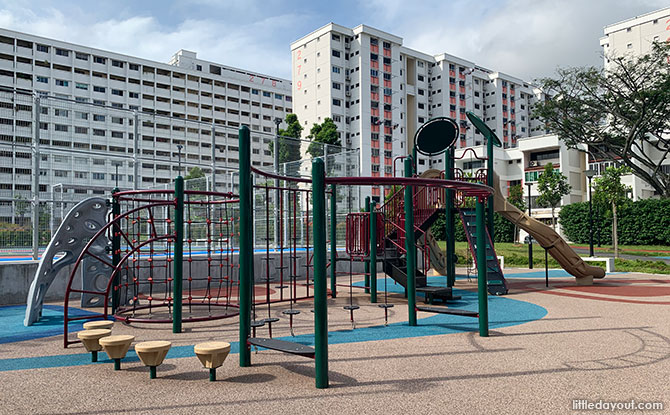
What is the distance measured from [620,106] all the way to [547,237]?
97.1ft

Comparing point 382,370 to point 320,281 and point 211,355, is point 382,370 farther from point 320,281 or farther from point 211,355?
point 211,355

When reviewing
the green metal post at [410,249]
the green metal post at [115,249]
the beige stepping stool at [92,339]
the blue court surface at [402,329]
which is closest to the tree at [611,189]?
the blue court surface at [402,329]

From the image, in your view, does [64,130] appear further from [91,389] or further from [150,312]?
[91,389]

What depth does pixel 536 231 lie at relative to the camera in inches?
568

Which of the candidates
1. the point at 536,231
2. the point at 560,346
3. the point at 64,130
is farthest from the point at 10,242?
the point at 536,231

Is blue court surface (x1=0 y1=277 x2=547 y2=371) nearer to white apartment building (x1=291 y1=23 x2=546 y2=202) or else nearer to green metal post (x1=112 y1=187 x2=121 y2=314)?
green metal post (x1=112 y1=187 x2=121 y2=314)

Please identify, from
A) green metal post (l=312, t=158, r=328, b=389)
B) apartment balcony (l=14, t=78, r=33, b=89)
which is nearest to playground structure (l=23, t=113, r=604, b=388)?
green metal post (l=312, t=158, r=328, b=389)

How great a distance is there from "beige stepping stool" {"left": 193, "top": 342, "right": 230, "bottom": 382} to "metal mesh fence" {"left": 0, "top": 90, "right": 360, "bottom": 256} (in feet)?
18.2

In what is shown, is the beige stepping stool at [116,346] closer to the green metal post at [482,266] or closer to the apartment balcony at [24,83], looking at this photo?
the green metal post at [482,266]

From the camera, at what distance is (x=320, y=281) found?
5.12 metres

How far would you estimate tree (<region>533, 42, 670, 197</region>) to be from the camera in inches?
1409

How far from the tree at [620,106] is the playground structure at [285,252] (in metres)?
27.6

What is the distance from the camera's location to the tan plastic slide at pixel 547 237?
46.8 ft

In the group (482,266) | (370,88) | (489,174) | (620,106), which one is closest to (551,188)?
(620,106)
